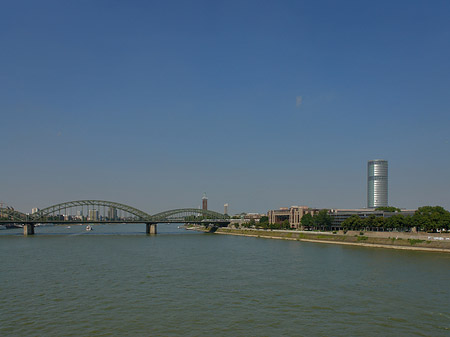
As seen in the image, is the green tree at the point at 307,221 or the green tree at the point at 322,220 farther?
the green tree at the point at 307,221

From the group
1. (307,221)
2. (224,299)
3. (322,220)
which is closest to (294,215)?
(307,221)

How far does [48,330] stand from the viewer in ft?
56.5

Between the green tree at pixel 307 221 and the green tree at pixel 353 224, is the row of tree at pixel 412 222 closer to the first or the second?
the green tree at pixel 353 224

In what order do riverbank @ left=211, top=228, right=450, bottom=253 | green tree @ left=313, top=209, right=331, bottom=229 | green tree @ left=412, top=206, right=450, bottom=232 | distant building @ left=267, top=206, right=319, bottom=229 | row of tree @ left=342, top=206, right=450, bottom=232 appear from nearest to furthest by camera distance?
riverbank @ left=211, top=228, right=450, bottom=253, green tree @ left=412, top=206, right=450, bottom=232, row of tree @ left=342, top=206, right=450, bottom=232, green tree @ left=313, top=209, right=331, bottom=229, distant building @ left=267, top=206, right=319, bottom=229

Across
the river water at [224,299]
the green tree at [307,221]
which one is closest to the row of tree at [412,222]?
the green tree at [307,221]

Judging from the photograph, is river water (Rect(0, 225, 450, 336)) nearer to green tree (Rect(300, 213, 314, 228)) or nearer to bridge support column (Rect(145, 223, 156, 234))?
green tree (Rect(300, 213, 314, 228))

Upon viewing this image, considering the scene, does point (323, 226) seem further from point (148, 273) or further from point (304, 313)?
point (304, 313)

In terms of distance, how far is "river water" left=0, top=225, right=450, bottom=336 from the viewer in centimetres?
1781

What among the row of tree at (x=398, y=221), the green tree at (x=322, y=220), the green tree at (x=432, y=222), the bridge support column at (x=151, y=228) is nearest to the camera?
the green tree at (x=432, y=222)

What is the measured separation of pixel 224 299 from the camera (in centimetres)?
2322

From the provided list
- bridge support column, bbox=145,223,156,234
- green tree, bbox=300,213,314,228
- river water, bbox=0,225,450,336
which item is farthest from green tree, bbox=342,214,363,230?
bridge support column, bbox=145,223,156,234

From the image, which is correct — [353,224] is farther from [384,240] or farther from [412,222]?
[384,240]

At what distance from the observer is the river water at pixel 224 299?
1781 cm

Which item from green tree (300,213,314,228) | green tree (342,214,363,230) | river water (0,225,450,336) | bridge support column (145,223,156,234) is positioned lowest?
bridge support column (145,223,156,234)
